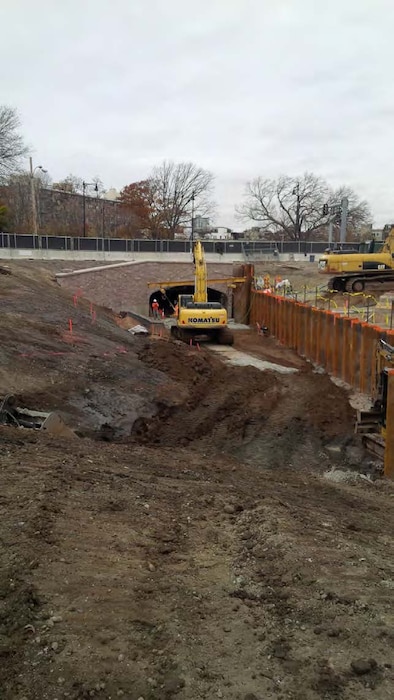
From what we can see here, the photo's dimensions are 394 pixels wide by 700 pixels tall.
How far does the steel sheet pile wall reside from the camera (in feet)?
53.2

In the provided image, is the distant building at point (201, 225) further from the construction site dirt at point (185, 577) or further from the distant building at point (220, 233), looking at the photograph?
the construction site dirt at point (185, 577)

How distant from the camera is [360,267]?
2872 cm

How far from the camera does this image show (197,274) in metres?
26.5

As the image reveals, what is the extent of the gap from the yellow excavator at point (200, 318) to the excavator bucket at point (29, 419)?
1505 centimetres

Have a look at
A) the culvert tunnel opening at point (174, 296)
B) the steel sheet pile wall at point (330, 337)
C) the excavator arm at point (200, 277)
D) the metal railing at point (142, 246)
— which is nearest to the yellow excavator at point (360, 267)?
the steel sheet pile wall at point (330, 337)

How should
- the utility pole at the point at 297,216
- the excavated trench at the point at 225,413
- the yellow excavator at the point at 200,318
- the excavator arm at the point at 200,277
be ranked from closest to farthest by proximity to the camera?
the excavated trench at the point at 225,413
the yellow excavator at the point at 200,318
the excavator arm at the point at 200,277
the utility pole at the point at 297,216

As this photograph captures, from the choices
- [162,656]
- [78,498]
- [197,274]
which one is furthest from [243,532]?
[197,274]

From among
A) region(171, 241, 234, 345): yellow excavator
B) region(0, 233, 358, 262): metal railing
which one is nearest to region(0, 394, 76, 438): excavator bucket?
region(171, 241, 234, 345): yellow excavator

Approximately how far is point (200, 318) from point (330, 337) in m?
7.20

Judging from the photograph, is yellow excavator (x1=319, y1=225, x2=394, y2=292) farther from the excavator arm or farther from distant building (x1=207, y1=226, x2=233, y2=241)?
distant building (x1=207, y1=226, x2=233, y2=241)

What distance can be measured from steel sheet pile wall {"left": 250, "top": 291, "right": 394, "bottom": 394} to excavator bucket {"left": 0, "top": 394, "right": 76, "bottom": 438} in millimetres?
8443

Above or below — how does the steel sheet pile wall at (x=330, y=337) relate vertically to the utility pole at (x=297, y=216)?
below

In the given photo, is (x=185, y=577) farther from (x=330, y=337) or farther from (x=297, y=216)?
(x=297, y=216)

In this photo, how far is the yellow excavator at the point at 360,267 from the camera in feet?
94.1
